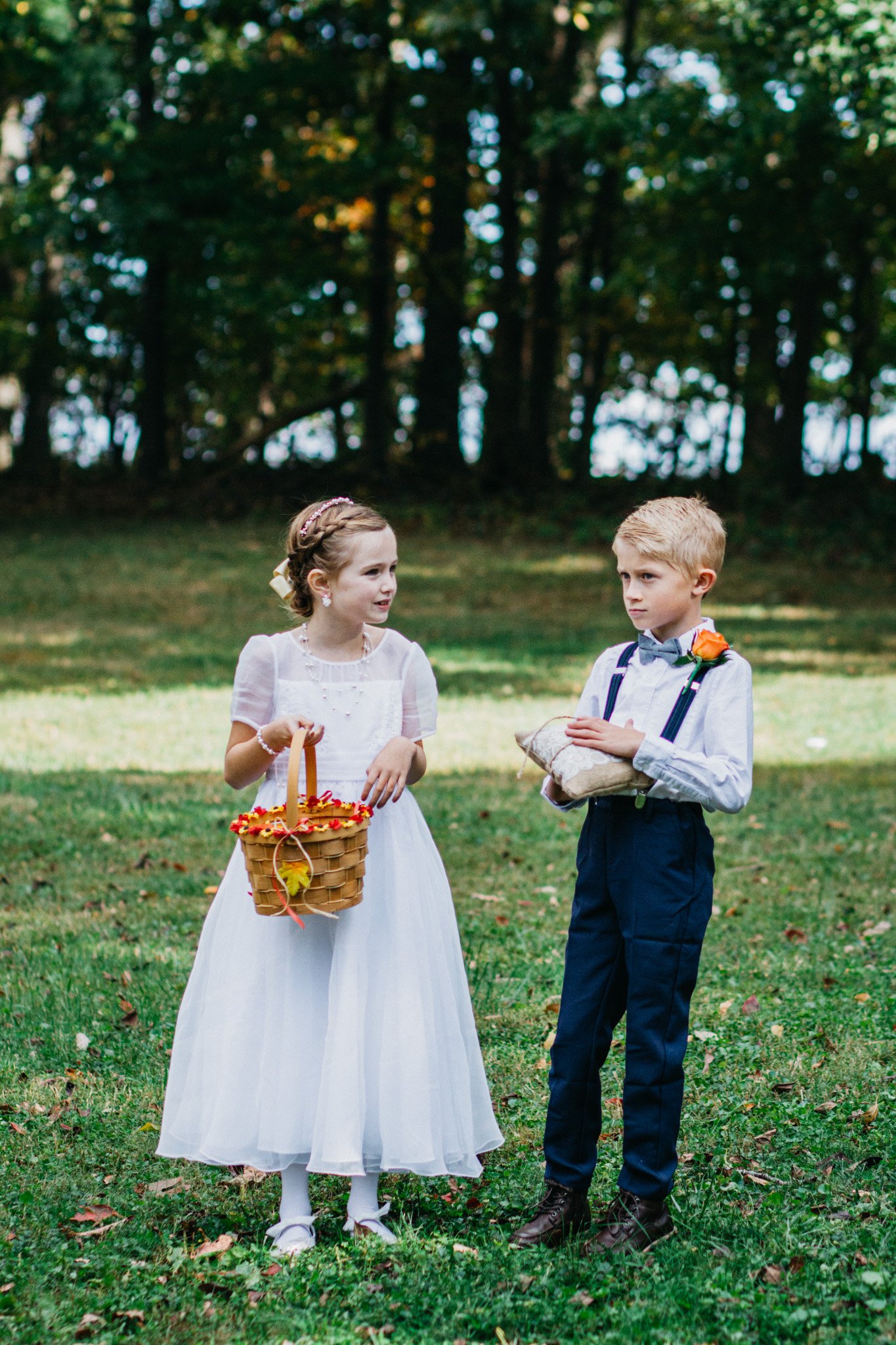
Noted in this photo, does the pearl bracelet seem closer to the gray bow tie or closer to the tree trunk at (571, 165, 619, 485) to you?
the gray bow tie

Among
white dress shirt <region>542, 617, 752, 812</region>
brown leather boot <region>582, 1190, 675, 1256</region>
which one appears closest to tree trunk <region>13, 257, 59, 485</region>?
white dress shirt <region>542, 617, 752, 812</region>

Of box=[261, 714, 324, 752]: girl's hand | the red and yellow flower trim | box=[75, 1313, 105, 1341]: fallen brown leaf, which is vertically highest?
box=[261, 714, 324, 752]: girl's hand

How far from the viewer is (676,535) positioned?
334 centimetres

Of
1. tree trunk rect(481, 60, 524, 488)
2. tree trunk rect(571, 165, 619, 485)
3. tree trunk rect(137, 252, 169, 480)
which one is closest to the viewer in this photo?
tree trunk rect(481, 60, 524, 488)

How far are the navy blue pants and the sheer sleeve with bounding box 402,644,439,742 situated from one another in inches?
21.2

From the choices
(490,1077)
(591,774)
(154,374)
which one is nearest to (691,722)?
(591,774)

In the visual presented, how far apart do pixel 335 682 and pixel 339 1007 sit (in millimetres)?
843

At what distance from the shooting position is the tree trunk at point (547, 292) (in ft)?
80.1

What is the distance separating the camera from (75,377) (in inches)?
1682

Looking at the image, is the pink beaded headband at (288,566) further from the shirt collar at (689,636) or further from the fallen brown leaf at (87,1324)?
the fallen brown leaf at (87,1324)

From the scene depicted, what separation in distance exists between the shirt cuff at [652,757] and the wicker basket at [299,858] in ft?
2.22

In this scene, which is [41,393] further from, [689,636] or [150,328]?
[689,636]

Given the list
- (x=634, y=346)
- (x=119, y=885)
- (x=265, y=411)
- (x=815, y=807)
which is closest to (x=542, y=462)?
(x=634, y=346)

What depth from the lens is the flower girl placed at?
11.2 ft
